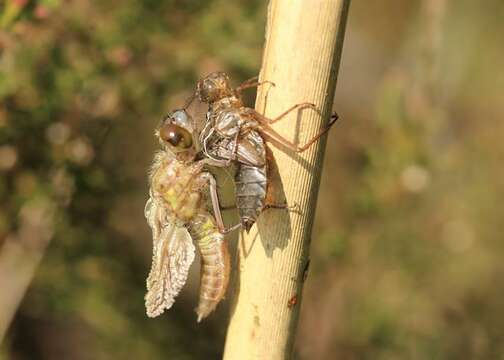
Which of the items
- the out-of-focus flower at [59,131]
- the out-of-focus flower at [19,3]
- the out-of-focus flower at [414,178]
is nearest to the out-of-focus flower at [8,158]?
the out-of-focus flower at [59,131]

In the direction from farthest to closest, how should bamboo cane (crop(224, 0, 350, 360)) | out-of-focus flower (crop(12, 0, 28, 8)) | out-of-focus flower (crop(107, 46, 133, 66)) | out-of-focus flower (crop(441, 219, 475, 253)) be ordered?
out-of-focus flower (crop(441, 219, 475, 253)) → out-of-focus flower (crop(107, 46, 133, 66)) → out-of-focus flower (crop(12, 0, 28, 8)) → bamboo cane (crop(224, 0, 350, 360))

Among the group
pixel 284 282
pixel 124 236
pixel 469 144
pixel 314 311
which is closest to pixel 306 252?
pixel 284 282

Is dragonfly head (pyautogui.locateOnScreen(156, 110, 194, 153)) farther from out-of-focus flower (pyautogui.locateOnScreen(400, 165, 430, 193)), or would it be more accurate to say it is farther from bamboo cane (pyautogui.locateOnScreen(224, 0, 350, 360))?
out-of-focus flower (pyautogui.locateOnScreen(400, 165, 430, 193))

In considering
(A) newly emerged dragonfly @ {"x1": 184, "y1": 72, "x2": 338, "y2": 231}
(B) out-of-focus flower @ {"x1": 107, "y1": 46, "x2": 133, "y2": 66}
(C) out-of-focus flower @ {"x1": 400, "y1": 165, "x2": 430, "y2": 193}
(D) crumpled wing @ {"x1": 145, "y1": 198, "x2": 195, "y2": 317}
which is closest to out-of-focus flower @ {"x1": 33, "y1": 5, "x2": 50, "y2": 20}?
(B) out-of-focus flower @ {"x1": 107, "y1": 46, "x2": 133, "y2": 66}

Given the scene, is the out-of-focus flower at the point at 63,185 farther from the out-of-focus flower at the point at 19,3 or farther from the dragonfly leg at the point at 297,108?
the dragonfly leg at the point at 297,108

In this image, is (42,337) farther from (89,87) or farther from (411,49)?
(411,49)

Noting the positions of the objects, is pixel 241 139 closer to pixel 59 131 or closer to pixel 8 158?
pixel 59 131
